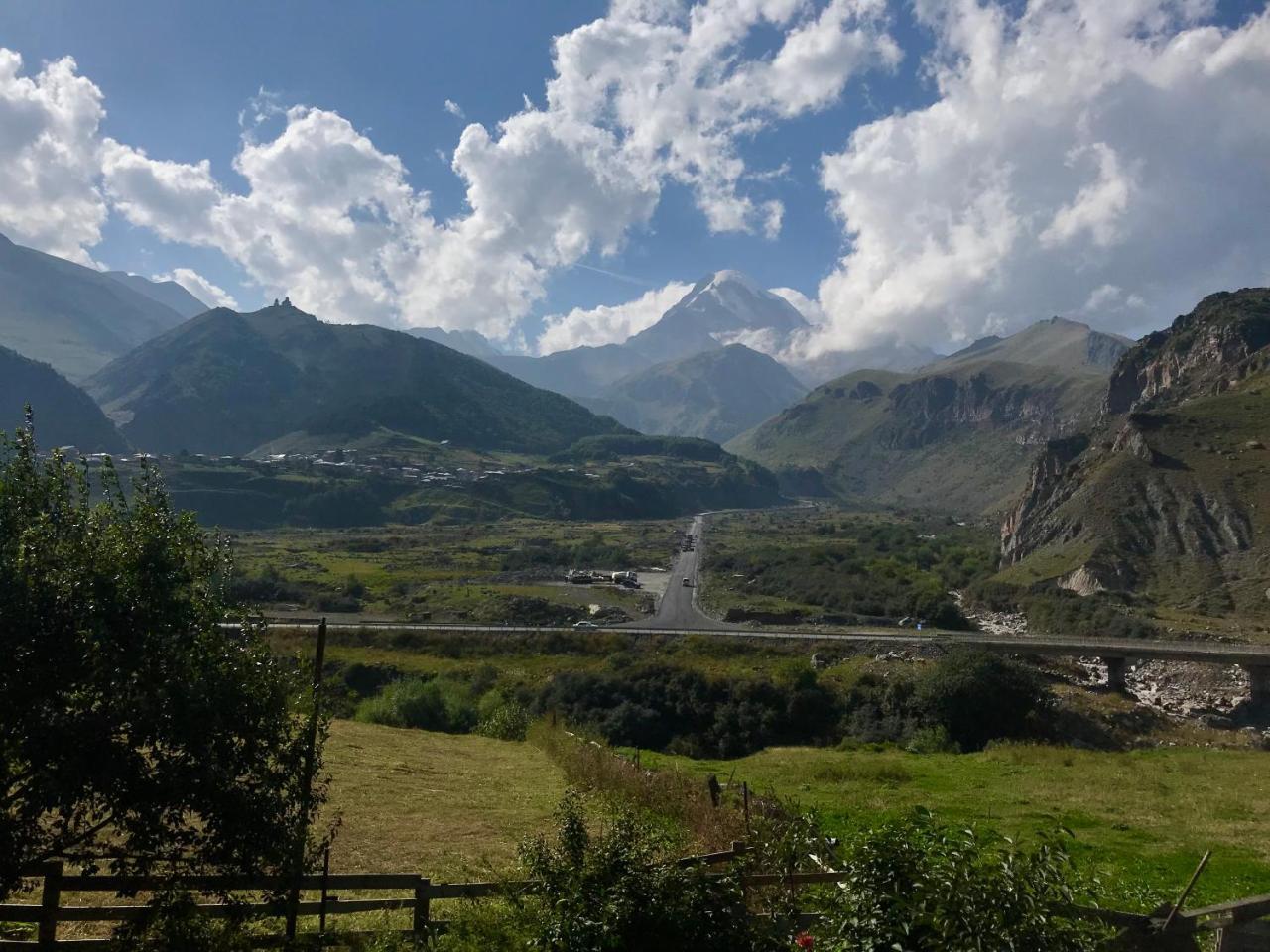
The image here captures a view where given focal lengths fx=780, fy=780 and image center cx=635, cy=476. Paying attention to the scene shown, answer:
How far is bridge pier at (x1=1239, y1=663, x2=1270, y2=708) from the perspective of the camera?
208 ft

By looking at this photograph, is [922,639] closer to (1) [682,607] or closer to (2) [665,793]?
(1) [682,607]

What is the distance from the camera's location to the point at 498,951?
9570 mm

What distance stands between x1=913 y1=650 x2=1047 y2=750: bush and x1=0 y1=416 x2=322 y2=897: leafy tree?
144 feet

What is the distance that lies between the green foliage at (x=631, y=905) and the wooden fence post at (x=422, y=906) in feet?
6.95

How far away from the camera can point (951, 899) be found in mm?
6633

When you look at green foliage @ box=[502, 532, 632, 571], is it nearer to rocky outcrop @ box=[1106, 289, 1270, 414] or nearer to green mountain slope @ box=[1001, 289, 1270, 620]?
green mountain slope @ box=[1001, 289, 1270, 620]

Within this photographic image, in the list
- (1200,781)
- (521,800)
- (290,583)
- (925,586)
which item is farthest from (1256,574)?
(290,583)

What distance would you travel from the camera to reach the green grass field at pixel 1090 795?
18016 mm

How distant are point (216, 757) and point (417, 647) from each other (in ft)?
215

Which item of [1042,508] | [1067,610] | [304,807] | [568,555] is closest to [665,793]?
[304,807]

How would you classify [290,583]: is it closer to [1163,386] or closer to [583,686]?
[583,686]

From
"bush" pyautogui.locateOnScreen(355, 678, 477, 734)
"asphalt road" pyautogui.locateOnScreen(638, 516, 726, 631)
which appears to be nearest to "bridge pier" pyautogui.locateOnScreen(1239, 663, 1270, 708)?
"asphalt road" pyautogui.locateOnScreen(638, 516, 726, 631)

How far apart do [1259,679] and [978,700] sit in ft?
116

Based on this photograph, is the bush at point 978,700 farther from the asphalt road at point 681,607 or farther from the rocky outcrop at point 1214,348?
the rocky outcrop at point 1214,348
